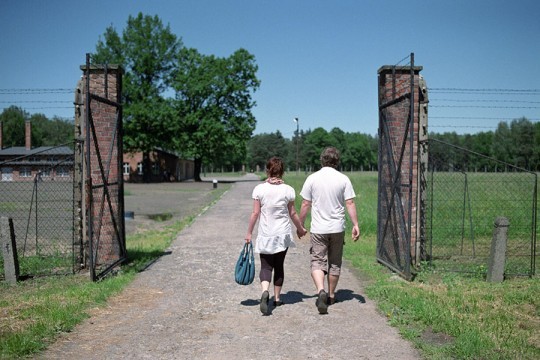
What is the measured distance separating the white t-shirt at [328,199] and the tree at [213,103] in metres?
48.1

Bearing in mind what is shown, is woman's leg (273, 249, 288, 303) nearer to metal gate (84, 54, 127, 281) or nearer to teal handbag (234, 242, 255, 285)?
teal handbag (234, 242, 255, 285)

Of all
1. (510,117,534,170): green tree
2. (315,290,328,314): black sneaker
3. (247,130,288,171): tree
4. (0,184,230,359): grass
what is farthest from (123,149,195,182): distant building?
(247,130,288,171): tree

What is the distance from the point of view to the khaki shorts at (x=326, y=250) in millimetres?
5844

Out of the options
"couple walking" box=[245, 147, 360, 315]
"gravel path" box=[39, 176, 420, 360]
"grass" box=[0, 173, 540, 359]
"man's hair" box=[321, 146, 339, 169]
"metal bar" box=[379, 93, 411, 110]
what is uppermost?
"metal bar" box=[379, 93, 411, 110]

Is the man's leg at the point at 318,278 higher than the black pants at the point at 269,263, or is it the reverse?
the black pants at the point at 269,263

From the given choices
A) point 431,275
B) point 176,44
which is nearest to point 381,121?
point 431,275

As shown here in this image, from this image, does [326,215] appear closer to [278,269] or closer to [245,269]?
[278,269]

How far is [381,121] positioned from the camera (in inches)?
348

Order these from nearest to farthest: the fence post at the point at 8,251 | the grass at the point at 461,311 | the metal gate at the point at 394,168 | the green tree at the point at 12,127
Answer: the grass at the point at 461,311 < the fence post at the point at 8,251 < the metal gate at the point at 394,168 < the green tree at the point at 12,127

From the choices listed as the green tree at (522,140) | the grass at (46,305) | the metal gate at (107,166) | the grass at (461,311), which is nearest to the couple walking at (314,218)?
the grass at (461,311)

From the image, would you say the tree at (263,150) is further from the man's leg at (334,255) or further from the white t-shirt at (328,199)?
the white t-shirt at (328,199)

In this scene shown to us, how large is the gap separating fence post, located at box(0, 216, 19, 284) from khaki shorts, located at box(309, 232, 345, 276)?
4777 mm

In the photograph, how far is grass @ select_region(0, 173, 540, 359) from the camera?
14.8ft

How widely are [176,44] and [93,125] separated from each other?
52403 mm
